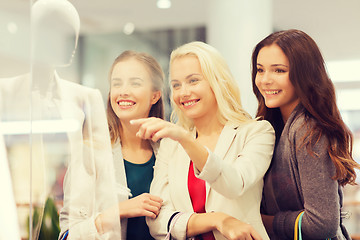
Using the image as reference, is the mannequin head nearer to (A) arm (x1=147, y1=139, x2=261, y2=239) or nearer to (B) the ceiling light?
(B) the ceiling light

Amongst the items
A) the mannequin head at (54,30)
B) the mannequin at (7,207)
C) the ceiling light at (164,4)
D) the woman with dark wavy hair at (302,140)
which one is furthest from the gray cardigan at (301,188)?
the mannequin at (7,207)

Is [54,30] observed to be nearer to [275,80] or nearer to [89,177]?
[89,177]

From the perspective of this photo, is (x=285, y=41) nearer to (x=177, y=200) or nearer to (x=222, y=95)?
(x=222, y=95)

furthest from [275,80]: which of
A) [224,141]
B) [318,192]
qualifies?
[318,192]

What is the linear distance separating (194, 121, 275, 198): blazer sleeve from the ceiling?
353mm

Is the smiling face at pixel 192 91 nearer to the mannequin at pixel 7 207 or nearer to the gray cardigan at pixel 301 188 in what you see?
the gray cardigan at pixel 301 188

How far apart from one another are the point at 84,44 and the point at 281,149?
0.80m

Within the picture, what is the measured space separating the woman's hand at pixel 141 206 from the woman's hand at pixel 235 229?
21cm

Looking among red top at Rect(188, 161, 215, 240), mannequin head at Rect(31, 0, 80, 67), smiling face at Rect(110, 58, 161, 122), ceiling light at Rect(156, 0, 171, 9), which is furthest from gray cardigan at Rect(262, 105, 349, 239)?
mannequin head at Rect(31, 0, 80, 67)

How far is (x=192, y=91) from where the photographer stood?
1349 mm

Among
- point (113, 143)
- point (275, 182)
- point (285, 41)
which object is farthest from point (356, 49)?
point (113, 143)

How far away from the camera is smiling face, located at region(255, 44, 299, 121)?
1312mm

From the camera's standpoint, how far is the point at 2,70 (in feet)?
5.64

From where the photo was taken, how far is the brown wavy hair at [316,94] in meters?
1.27
